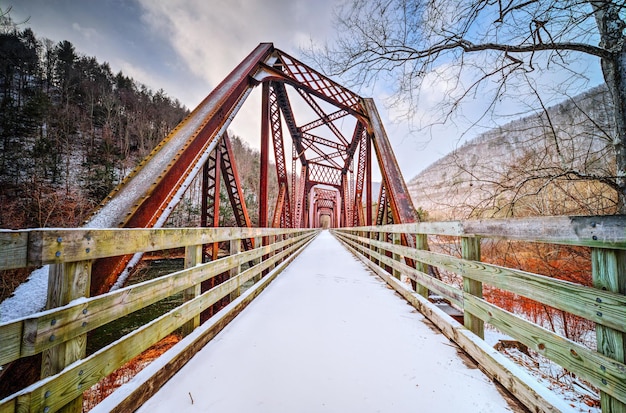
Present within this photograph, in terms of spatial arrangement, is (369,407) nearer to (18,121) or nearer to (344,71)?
(344,71)

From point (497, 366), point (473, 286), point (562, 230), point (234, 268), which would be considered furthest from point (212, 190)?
point (562, 230)

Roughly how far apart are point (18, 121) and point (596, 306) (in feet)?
143

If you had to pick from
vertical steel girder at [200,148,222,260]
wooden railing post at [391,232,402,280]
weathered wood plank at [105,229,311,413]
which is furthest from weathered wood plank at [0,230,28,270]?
wooden railing post at [391,232,402,280]

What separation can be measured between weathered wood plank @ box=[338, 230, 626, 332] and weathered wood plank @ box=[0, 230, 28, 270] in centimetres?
213

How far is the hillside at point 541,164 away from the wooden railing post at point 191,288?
370 centimetres

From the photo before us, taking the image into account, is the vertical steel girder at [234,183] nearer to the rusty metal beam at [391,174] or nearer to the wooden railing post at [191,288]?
the wooden railing post at [191,288]

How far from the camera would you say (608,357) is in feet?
3.02

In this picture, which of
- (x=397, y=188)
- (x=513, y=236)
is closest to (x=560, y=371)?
(x=397, y=188)

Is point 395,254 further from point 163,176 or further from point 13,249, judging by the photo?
point 13,249

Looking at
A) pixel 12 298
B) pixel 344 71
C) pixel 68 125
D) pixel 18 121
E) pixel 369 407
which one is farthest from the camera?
pixel 68 125

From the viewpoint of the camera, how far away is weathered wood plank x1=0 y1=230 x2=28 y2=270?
0.78 meters

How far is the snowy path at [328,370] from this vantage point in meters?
1.28

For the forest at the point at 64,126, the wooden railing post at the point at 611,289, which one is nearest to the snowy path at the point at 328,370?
the wooden railing post at the point at 611,289

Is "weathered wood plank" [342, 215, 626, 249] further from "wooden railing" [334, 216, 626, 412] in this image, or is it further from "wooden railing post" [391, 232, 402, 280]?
"wooden railing post" [391, 232, 402, 280]
